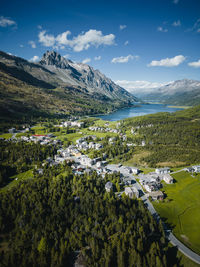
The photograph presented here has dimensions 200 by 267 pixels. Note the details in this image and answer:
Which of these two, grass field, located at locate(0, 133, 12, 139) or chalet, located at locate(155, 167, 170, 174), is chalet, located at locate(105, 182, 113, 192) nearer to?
chalet, located at locate(155, 167, 170, 174)

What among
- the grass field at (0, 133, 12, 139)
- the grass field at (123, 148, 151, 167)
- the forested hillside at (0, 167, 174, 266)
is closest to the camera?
the forested hillside at (0, 167, 174, 266)

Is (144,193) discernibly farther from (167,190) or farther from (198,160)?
(198,160)

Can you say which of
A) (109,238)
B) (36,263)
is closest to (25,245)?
(36,263)

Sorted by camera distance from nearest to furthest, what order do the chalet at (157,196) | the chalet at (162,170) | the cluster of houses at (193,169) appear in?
the chalet at (157,196) < the chalet at (162,170) < the cluster of houses at (193,169)

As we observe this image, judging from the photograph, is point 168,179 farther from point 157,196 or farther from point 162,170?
point 157,196

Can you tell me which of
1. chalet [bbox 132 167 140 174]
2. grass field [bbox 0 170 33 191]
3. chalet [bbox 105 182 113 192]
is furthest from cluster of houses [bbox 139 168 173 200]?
grass field [bbox 0 170 33 191]

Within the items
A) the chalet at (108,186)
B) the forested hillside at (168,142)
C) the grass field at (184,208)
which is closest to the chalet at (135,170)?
the forested hillside at (168,142)

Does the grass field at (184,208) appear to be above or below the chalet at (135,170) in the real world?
below

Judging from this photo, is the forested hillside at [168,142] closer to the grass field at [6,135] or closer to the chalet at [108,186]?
the chalet at [108,186]

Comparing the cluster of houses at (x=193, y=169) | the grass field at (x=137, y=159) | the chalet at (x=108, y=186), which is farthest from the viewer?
the grass field at (x=137, y=159)
